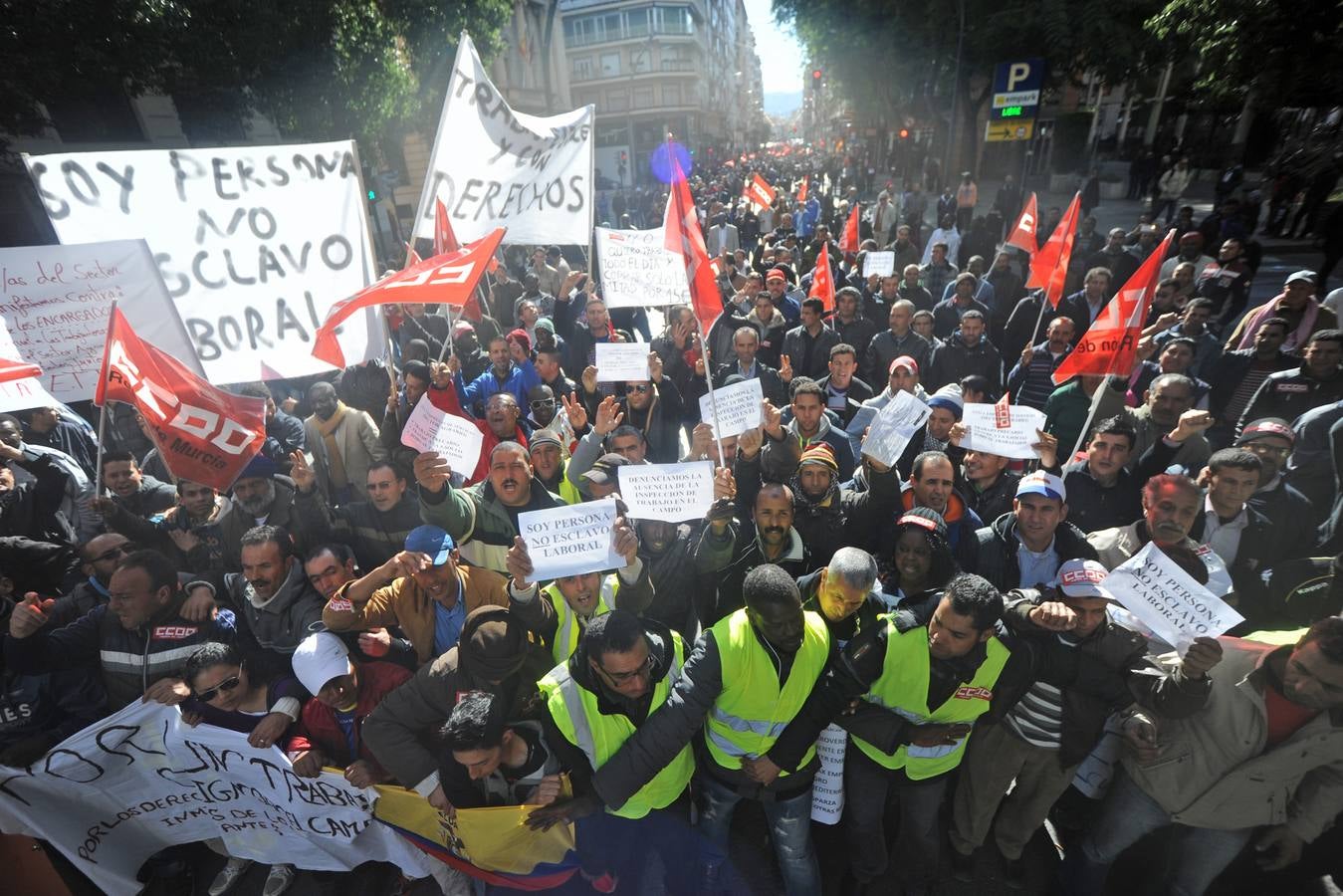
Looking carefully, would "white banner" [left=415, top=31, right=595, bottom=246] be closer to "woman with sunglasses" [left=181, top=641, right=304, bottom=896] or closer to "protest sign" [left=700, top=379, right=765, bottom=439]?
"protest sign" [left=700, top=379, right=765, bottom=439]

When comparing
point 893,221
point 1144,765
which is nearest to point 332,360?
point 1144,765

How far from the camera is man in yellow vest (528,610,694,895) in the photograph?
2408 millimetres

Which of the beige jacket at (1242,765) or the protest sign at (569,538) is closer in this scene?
the beige jacket at (1242,765)

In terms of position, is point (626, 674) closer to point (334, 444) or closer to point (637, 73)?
point (334, 444)

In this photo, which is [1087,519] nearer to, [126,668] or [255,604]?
[255,604]

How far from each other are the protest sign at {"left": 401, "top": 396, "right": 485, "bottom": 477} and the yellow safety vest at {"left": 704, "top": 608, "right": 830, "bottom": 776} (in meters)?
1.88

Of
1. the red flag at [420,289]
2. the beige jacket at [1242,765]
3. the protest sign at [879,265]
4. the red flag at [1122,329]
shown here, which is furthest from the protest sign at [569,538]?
the protest sign at [879,265]

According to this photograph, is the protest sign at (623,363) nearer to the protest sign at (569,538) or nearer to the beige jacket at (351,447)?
the beige jacket at (351,447)

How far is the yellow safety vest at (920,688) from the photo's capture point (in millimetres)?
2596

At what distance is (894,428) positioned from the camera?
3625 millimetres

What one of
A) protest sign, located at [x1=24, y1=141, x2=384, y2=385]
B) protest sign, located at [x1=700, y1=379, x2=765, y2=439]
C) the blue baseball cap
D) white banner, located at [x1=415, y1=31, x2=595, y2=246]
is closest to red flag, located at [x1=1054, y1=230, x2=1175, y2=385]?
protest sign, located at [x1=700, y1=379, x2=765, y2=439]

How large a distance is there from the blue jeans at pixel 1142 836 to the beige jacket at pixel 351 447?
4651 millimetres

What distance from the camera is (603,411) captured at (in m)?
4.19

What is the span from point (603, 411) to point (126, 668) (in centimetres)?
270
